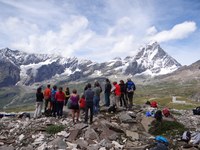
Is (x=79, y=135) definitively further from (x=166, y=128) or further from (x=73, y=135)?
(x=166, y=128)

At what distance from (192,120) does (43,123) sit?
1744cm

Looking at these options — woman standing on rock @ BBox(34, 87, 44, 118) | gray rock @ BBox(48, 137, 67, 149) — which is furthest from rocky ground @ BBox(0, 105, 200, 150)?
woman standing on rock @ BBox(34, 87, 44, 118)

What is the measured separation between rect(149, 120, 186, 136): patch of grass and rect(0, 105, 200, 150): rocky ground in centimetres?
63

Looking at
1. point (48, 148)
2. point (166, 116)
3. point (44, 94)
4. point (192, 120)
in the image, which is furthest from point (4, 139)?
point (192, 120)

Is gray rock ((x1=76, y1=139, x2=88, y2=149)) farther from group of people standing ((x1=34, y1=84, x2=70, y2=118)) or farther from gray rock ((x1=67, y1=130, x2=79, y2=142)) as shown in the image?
group of people standing ((x1=34, y1=84, x2=70, y2=118))

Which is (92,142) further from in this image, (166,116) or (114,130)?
(166,116)

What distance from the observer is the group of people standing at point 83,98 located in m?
25.6

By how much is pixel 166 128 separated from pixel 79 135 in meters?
8.82

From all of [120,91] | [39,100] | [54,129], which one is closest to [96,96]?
[120,91]

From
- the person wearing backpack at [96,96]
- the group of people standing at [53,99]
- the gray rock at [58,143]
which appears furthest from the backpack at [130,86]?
the gray rock at [58,143]

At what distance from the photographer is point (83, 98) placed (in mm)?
29000

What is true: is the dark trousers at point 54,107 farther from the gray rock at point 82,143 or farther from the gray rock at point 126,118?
the gray rock at point 82,143

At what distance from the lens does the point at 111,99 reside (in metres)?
35.9

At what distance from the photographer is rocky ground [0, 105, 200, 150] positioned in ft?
67.8
